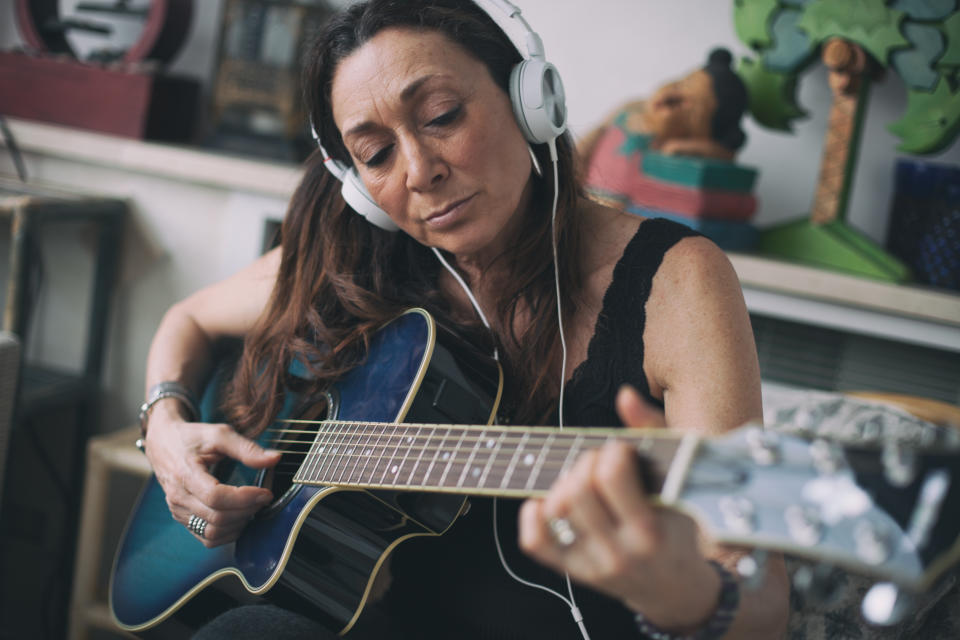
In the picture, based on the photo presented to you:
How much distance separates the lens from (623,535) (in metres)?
0.60

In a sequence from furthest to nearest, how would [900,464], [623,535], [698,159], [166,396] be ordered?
[698,159], [166,396], [623,535], [900,464]

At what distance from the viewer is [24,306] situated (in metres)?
1.69

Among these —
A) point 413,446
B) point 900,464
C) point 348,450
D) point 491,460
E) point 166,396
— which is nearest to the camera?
point 900,464

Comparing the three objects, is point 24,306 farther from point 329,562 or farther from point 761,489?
point 761,489

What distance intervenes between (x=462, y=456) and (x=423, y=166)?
0.36m

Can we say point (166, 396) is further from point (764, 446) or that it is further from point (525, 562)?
point (764, 446)

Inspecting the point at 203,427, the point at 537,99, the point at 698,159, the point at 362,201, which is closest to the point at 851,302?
the point at 698,159

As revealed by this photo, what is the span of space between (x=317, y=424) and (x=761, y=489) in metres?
0.67

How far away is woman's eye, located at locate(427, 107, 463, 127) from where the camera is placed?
96 cm

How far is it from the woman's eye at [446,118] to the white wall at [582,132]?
2.80ft

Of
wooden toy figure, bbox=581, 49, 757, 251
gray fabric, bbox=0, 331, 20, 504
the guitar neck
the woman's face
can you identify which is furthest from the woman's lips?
gray fabric, bbox=0, 331, 20, 504

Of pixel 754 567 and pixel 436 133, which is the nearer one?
pixel 754 567

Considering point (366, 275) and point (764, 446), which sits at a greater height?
point (764, 446)

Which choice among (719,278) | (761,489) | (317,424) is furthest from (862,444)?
(317,424)
